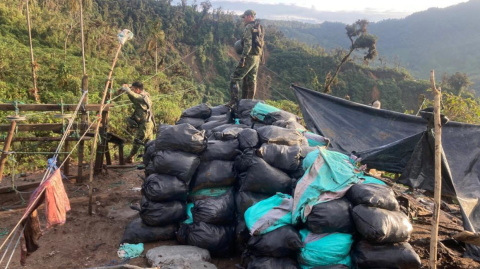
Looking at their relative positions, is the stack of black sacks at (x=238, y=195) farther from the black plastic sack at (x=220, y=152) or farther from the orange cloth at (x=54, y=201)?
the orange cloth at (x=54, y=201)

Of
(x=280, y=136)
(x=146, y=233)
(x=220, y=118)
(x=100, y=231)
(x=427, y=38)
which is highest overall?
(x=427, y=38)

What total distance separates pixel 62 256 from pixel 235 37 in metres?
39.6

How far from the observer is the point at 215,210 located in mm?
3428

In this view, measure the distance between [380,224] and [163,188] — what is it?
2209 mm

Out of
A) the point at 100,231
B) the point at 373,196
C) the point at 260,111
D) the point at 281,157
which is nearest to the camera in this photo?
the point at 373,196

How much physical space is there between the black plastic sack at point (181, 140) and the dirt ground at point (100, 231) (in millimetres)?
1101

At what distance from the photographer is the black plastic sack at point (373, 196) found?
278cm

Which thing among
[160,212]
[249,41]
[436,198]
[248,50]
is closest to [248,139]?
[160,212]

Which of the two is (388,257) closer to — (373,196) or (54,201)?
(373,196)

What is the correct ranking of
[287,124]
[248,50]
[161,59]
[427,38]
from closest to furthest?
[287,124] → [248,50] → [161,59] → [427,38]

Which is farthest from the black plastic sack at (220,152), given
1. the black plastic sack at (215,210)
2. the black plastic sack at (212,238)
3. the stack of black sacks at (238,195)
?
the black plastic sack at (212,238)

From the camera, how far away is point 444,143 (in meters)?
3.28

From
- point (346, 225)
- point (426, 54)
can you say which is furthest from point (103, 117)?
point (426, 54)

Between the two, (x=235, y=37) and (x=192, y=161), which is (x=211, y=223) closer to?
(x=192, y=161)
